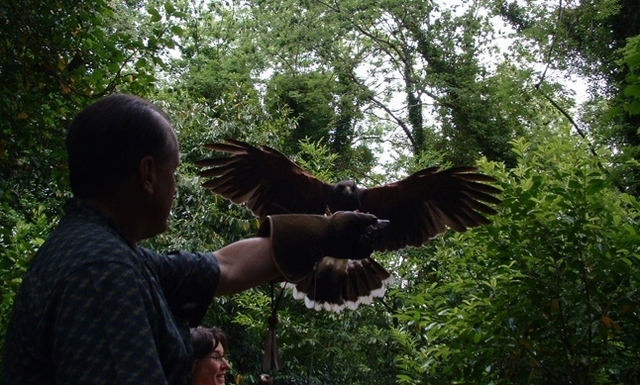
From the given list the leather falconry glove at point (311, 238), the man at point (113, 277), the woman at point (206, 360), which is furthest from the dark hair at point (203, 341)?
the man at point (113, 277)

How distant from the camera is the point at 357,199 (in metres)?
3.53

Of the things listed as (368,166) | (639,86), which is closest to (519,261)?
(639,86)

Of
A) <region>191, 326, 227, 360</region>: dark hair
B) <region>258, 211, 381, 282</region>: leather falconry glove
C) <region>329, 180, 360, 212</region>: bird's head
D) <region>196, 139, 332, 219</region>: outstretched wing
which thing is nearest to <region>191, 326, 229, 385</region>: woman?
<region>191, 326, 227, 360</region>: dark hair

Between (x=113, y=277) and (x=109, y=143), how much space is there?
0.22 m

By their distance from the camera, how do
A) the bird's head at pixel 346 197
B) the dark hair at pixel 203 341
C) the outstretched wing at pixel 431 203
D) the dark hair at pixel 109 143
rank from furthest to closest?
the outstretched wing at pixel 431 203 < the bird's head at pixel 346 197 < the dark hair at pixel 203 341 < the dark hair at pixel 109 143

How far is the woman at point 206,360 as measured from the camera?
2.31 metres

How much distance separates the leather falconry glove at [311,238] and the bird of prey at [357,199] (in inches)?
64.8

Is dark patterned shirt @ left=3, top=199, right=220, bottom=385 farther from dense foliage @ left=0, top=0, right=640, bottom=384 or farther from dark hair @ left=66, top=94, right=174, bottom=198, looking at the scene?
dense foliage @ left=0, top=0, right=640, bottom=384

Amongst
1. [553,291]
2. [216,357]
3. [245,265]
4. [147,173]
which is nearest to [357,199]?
[553,291]

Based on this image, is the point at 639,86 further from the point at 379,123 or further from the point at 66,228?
the point at 379,123

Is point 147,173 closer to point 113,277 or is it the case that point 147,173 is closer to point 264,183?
point 113,277

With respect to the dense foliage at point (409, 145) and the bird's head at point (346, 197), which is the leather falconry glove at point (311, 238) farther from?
the bird's head at point (346, 197)

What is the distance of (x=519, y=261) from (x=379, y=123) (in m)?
10.1

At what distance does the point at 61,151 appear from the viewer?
3271 mm
